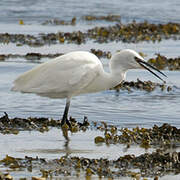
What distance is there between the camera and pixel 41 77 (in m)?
7.80

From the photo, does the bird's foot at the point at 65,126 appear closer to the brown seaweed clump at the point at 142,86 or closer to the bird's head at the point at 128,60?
the bird's head at the point at 128,60

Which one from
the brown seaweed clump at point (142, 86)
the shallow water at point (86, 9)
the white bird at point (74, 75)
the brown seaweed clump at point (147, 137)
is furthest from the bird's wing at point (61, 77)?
the shallow water at point (86, 9)

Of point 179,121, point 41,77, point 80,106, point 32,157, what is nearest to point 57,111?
point 80,106

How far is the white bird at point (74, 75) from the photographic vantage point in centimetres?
769

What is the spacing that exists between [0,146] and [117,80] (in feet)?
6.29

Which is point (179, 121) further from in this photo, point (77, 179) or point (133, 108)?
point (77, 179)

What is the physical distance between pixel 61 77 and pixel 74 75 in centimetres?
20

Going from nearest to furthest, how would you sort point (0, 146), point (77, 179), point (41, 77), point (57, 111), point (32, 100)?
point (77, 179), point (0, 146), point (41, 77), point (57, 111), point (32, 100)

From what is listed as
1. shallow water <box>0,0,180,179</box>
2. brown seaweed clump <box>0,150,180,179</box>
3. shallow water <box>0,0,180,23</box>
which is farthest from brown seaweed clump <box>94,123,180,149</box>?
shallow water <box>0,0,180,23</box>

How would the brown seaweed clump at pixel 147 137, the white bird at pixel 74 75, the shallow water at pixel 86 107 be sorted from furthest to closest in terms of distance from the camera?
1. the white bird at pixel 74 75
2. the brown seaweed clump at pixel 147 137
3. the shallow water at pixel 86 107

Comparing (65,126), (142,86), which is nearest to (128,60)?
(65,126)

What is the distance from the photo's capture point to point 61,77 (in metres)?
7.77

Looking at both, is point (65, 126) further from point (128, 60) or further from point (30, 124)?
point (128, 60)

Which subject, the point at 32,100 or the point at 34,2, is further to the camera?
the point at 34,2
